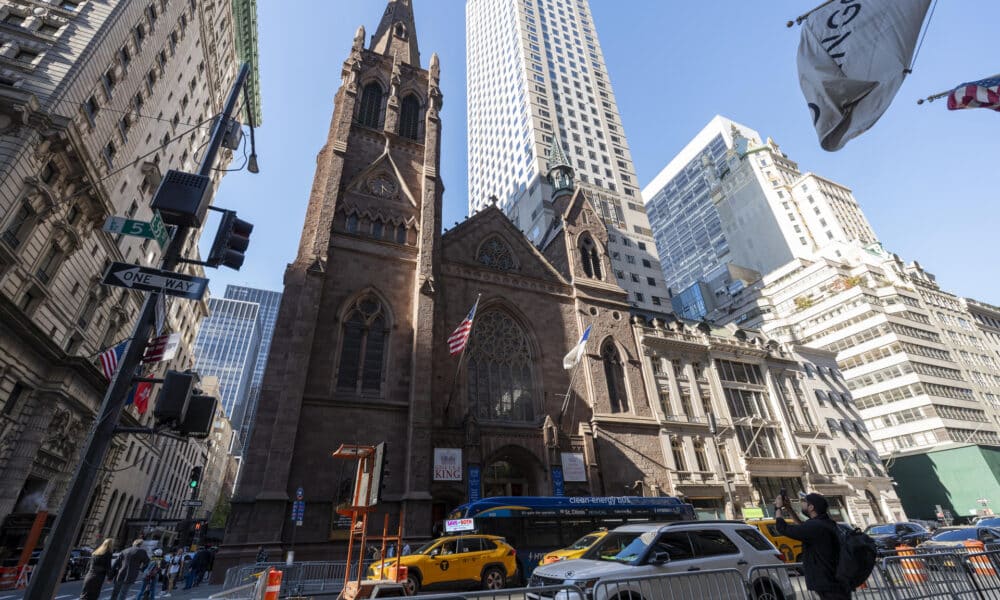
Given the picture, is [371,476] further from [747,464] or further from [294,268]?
[747,464]

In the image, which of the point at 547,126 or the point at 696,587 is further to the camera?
the point at 547,126

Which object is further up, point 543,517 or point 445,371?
point 445,371

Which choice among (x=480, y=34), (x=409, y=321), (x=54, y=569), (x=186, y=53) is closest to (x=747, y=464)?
(x=409, y=321)

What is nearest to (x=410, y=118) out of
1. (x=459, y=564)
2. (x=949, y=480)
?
(x=459, y=564)

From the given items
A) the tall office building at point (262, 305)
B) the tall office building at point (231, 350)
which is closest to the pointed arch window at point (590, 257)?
the tall office building at point (231, 350)

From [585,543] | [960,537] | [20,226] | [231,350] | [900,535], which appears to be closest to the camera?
[585,543]

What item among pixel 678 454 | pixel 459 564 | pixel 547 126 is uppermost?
pixel 547 126

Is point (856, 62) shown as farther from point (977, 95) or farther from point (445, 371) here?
point (445, 371)

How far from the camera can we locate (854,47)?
9.14m

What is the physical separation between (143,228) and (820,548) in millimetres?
10149

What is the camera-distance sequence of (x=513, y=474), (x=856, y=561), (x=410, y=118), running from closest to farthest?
(x=856, y=561), (x=513, y=474), (x=410, y=118)

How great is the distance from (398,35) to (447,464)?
119 feet

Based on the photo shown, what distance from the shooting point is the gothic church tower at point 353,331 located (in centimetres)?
2023

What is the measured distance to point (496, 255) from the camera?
32.8 metres
